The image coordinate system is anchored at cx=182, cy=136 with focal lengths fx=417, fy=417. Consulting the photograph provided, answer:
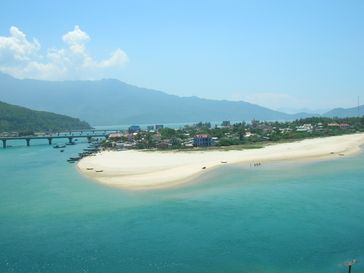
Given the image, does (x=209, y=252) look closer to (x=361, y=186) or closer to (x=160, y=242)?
(x=160, y=242)

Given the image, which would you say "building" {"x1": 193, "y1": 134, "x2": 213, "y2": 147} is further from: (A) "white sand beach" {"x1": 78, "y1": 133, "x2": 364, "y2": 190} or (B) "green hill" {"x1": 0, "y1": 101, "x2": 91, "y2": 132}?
(B) "green hill" {"x1": 0, "y1": 101, "x2": 91, "y2": 132}

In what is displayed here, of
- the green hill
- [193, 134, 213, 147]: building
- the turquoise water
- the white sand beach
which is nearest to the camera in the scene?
the turquoise water

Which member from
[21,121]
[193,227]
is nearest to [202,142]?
[193,227]

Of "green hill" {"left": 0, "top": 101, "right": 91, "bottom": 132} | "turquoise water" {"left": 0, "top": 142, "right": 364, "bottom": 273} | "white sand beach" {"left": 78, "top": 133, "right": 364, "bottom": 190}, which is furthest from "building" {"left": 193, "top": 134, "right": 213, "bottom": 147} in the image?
"green hill" {"left": 0, "top": 101, "right": 91, "bottom": 132}

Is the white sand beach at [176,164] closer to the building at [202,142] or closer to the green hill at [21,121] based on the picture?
the building at [202,142]

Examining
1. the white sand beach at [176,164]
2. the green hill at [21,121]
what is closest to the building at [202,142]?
the white sand beach at [176,164]

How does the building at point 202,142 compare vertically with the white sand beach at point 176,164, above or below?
above

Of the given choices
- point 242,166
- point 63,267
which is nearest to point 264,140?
point 242,166

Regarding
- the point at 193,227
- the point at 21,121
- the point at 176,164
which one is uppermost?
the point at 21,121

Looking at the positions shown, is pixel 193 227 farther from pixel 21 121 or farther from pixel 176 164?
pixel 21 121
